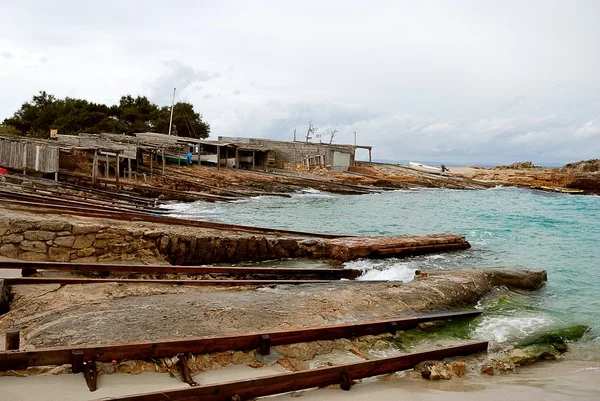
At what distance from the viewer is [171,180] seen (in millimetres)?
28953

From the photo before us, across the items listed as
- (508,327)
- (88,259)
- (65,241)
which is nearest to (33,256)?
(65,241)

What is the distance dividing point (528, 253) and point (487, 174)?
1853 inches

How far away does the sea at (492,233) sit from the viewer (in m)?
8.49

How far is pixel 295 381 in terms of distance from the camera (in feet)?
15.4

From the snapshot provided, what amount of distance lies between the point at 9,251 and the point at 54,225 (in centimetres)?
99

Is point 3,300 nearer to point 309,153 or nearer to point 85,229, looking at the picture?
point 85,229

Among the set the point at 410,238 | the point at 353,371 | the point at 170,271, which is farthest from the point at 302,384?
the point at 410,238

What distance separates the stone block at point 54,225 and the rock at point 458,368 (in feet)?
27.5

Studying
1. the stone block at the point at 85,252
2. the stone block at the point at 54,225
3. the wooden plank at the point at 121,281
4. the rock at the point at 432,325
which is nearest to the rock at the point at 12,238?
the stone block at the point at 54,225

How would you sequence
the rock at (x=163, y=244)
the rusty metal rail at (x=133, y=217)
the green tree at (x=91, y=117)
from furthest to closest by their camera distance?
1. the green tree at (x=91, y=117)
2. the rusty metal rail at (x=133, y=217)
3. the rock at (x=163, y=244)

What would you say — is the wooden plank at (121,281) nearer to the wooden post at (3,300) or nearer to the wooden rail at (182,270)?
the wooden post at (3,300)

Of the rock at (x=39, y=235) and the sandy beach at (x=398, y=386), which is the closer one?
the sandy beach at (x=398, y=386)

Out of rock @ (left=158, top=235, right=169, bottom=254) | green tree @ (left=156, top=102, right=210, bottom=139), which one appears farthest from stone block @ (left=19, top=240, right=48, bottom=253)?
green tree @ (left=156, top=102, right=210, bottom=139)

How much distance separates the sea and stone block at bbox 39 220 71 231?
7.09 m
